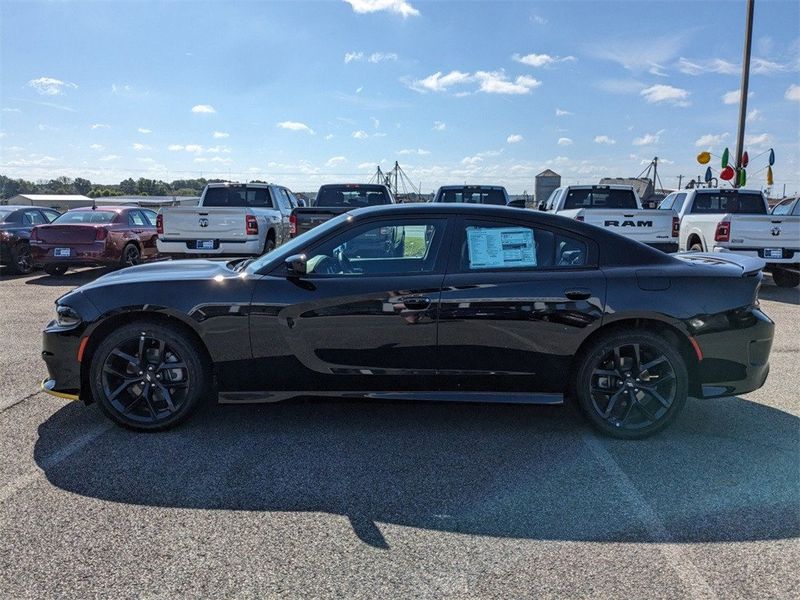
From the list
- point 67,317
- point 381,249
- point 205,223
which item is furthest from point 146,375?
point 205,223

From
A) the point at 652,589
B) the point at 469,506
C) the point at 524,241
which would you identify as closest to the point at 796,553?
the point at 652,589

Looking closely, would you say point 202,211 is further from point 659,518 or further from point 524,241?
point 659,518

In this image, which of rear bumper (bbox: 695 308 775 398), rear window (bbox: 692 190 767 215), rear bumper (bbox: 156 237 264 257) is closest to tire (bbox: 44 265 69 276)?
rear bumper (bbox: 156 237 264 257)

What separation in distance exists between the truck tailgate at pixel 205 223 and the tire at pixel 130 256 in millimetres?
2072

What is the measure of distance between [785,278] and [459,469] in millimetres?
11184

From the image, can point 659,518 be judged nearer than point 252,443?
Yes

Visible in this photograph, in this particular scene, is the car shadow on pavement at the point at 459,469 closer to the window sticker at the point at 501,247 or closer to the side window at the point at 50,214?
the window sticker at the point at 501,247

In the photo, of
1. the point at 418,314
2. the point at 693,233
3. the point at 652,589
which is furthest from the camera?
the point at 693,233

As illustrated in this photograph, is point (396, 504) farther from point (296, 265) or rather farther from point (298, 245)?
point (298, 245)

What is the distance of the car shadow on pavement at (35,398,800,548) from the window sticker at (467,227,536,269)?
1161 mm

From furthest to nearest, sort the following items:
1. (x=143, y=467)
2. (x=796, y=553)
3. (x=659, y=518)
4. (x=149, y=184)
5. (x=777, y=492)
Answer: (x=149, y=184) → (x=143, y=467) → (x=777, y=492) → (x=659, y=518) → (x=796, y=553)

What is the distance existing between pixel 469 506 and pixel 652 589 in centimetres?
95

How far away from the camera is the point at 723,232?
427 inches

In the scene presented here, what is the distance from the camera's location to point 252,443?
394cm
